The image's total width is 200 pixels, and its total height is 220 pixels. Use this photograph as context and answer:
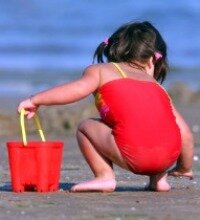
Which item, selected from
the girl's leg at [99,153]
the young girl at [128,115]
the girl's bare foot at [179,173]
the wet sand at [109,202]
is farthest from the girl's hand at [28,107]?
the girl's bare foot at [179,173]

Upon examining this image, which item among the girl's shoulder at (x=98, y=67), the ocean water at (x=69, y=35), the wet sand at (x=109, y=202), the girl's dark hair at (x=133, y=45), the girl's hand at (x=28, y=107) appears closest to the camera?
the wet sand at (x=109, y=202)

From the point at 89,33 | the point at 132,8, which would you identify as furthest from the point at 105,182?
the point at 132,8

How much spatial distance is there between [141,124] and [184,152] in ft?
1.11

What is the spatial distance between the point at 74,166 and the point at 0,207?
221 cm

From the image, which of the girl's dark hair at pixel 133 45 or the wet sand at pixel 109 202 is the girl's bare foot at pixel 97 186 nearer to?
the wet sand at pixel 109 202

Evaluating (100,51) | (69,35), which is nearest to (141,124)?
(100,51)

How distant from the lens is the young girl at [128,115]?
5.63 meters

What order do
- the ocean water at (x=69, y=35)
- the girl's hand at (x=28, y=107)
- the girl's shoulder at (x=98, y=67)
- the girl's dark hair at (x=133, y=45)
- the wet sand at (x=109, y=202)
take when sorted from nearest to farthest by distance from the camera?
the wet sand at (x=109, y=202) → the girl's hand at (x=28, y=107) → the girl's shoulder at (x=98, y=67) → the girl's dark hair at (x=133, y=45) → the ocean water at (x=69, y=35)

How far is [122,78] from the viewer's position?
5770 mm

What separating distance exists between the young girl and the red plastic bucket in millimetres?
141

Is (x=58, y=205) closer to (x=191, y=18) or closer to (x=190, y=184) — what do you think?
(x=190, y=184)

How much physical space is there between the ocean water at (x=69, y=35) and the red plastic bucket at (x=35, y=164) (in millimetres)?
10606

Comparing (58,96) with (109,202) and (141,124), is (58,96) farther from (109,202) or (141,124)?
(109,202)

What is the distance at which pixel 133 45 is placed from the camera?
584cm
